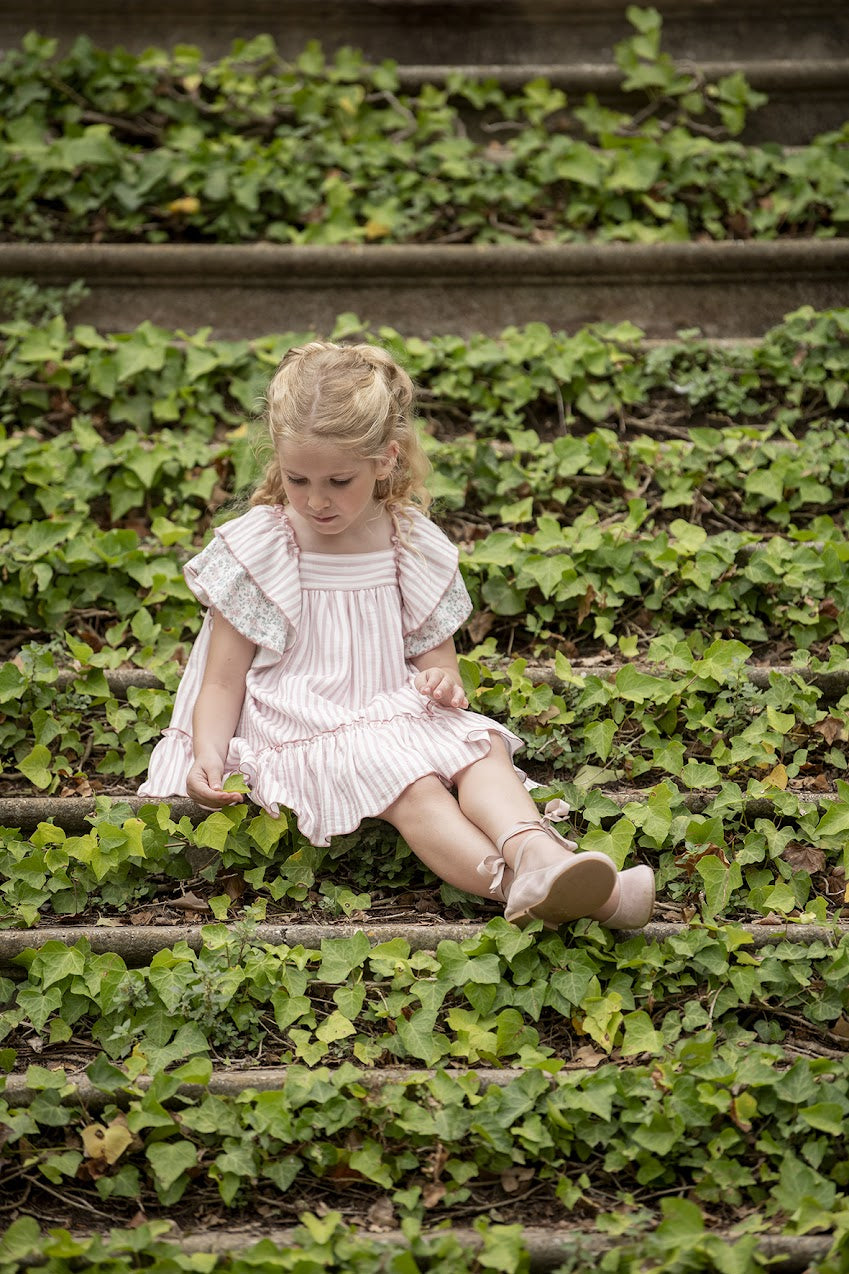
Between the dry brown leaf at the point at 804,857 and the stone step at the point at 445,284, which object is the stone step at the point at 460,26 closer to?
the stone step at the point at 445,284

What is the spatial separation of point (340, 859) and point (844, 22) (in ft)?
13.0

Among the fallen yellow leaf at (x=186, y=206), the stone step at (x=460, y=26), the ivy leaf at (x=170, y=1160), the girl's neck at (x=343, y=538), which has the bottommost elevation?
the ivy leaf at (x=170, y=1160)

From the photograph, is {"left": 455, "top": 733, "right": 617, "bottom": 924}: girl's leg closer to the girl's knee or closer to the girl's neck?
the girl's knee

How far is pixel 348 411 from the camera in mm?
2613

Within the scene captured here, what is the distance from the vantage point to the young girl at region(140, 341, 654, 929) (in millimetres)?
2512

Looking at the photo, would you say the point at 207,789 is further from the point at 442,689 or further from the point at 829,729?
the point at 829,729

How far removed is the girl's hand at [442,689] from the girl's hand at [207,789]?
1.48 feet

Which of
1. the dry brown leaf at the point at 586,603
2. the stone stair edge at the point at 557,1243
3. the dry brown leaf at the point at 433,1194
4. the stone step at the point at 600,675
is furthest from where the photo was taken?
the dry brown leaf at the point at 586,603

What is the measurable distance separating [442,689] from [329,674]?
293mm

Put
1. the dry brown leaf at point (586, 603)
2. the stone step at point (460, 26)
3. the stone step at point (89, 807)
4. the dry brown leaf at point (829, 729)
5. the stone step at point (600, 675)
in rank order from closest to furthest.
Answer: the stone step at point (89, 807), the dry brown leaf at point (829, 729), the stone step at point (600, 675), the dry brown leaf at point (586, 603), the stone step at point (460, 26)

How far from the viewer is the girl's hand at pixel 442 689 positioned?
2646 mm

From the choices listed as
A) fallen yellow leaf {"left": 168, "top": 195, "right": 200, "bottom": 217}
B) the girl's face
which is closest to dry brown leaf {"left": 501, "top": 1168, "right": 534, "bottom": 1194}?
the girl's face

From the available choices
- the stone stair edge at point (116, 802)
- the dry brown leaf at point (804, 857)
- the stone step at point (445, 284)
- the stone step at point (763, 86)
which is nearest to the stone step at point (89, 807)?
the stone stair edge at point (116, 802)

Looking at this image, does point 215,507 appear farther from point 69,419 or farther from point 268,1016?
point 268,1016
